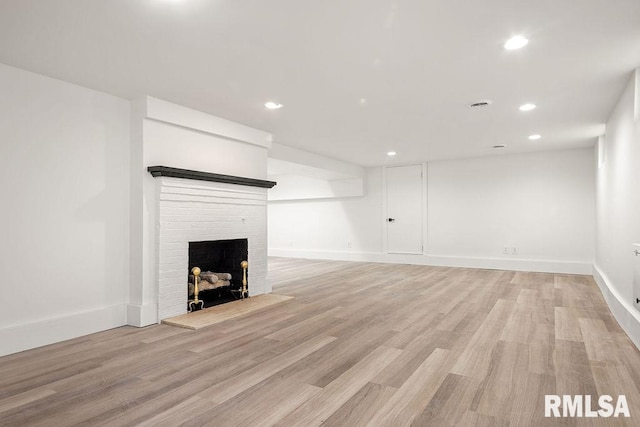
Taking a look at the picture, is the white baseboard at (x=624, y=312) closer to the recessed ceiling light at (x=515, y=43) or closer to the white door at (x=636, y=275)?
the white door at (x=636, y=275)

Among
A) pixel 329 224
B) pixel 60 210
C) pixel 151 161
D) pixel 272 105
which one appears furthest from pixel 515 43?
pixel 329 224

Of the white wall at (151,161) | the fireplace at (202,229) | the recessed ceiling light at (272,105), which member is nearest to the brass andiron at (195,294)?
the fireplace at (202,229)

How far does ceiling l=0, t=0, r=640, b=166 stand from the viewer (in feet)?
7.36

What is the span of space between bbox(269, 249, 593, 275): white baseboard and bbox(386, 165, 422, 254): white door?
0.21 m

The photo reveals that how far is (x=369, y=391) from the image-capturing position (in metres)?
2.15

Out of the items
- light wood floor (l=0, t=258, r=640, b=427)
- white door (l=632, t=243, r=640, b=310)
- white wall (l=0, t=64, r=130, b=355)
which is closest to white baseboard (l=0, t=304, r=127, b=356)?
white wall (l=0, t=64, r=130, b=355)

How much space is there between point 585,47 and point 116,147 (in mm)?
4209

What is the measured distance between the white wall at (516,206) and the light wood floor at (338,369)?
3091 millimetres

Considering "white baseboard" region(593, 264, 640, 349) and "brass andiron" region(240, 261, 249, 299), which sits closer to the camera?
"white baseboard" region(593, 264, 640, 349)

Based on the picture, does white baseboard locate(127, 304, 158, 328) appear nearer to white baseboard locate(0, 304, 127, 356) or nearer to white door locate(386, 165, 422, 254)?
white baseboard locate(0, 304, 127, 356)

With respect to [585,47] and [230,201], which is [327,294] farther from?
[585,47]

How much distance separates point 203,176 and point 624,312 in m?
4.42

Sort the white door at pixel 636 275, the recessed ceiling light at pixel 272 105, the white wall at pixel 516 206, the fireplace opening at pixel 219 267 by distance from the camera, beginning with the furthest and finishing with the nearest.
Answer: the white wall at pixel 516 206 < the fireplace opening at pixel 219 267 < the recessed ceiling light at pixel 272 105 < the white door at pixel 636 275

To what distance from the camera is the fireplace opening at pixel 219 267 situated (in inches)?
180
